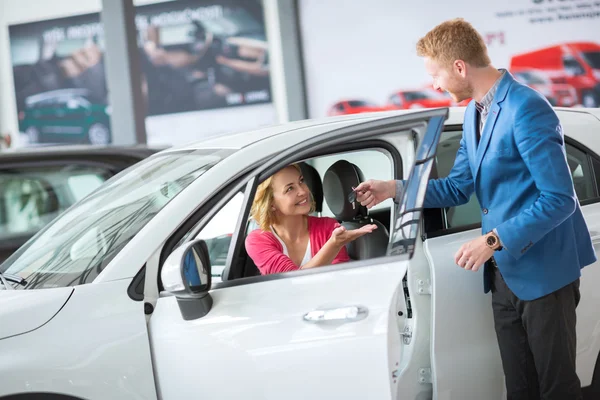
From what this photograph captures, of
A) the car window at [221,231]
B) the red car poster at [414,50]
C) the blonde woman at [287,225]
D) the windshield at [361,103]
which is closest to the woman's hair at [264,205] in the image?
the blonde woman at [287,225]

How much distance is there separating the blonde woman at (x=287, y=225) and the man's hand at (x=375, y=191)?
0.68 ft

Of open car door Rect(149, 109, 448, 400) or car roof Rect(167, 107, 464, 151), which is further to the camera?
car roof Rect(167, 107, 464, 151)

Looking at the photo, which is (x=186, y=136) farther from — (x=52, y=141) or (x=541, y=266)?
(x=541, y=266)

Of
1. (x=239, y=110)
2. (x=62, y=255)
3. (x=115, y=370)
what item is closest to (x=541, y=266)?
(x=115, y=370)

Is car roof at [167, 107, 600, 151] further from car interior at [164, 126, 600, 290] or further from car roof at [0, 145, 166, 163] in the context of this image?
car roof at [0, 145, 166, 163]

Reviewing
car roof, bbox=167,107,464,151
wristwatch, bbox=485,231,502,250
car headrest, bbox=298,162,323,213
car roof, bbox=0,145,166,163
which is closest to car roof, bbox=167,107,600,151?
car roof, bbox=167,107,464,151

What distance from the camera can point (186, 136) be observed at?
47.7ft

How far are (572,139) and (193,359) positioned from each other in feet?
5.95

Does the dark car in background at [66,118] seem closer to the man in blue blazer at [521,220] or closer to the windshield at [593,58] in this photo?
the windshield at [593,58]

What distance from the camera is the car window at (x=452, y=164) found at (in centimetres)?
312

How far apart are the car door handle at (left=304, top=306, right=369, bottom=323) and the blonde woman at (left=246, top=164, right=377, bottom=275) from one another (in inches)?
18.0

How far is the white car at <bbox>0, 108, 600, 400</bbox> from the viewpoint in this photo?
249cm

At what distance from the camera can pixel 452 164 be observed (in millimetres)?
3285

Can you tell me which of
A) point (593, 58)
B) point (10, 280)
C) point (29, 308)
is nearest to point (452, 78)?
point (29, 308)
